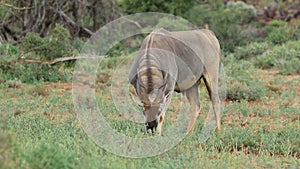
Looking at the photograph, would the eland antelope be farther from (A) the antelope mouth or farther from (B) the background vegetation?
(B) the background vegetation

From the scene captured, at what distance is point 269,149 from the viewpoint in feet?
24.8

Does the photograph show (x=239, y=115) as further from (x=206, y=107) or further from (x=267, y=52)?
(x=267, y=52)

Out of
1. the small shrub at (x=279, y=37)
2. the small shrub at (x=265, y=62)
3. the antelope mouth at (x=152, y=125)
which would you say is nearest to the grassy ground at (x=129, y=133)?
the antelope mouth at (x=152, y=125)

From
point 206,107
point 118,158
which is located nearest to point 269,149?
point 118,158

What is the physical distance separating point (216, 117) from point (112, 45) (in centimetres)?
1124

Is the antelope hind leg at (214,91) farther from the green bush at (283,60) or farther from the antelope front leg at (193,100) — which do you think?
the green bush at (283,60)

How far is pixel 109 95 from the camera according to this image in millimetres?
12922

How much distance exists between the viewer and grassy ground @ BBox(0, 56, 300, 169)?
201 inches

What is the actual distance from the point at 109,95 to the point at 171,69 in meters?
5.53

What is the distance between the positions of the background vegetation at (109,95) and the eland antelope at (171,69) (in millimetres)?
530

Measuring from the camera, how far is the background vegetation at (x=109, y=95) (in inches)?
235

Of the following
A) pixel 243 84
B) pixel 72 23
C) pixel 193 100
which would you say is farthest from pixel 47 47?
pixel 193 100

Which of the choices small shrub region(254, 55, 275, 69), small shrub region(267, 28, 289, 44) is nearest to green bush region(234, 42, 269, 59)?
small shrub region(254, 55, 275, 69)

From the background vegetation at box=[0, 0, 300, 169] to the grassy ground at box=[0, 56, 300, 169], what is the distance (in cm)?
2
